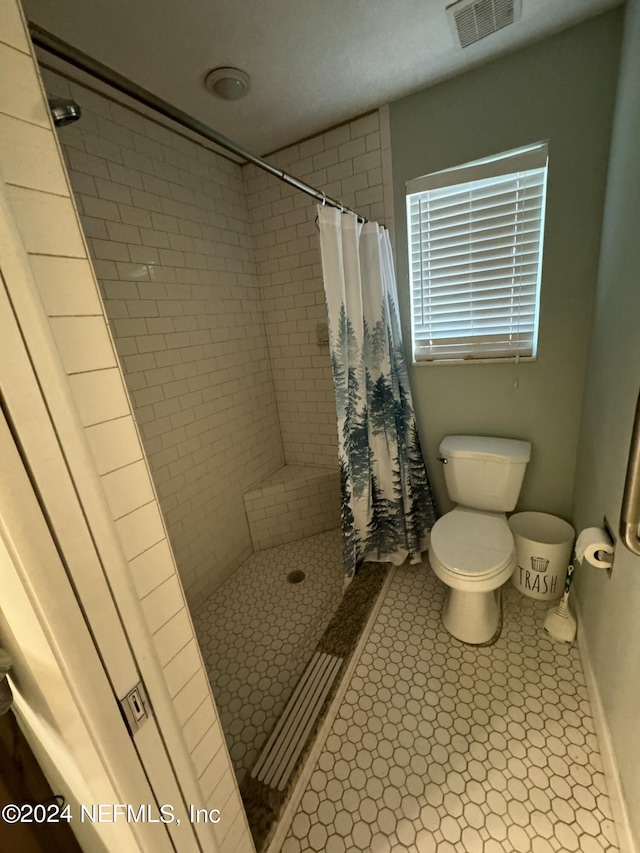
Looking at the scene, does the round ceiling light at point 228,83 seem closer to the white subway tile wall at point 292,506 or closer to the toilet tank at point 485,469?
the toilet tank at point 485,469

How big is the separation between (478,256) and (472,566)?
1.46 m

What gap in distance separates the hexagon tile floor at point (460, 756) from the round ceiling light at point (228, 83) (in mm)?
2499

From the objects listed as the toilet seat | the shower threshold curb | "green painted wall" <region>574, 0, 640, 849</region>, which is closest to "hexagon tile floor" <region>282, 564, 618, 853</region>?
the shower threshold curb

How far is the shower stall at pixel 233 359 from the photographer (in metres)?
1.46

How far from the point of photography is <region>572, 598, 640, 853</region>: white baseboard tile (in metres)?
0.91

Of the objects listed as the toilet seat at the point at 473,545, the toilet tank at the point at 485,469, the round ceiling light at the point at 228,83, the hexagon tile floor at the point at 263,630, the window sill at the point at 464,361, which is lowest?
the hexagon tile floor at the point at 263,630

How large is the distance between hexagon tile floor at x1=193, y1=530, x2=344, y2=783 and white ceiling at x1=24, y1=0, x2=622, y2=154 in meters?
2.47

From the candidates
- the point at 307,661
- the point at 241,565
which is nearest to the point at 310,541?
the point at 241,565

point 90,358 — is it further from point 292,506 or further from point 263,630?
point 292,506

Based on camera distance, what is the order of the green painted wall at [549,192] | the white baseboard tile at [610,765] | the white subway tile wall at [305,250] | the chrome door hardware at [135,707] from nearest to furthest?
the chrome door hardware at [135,707], the white baseboard tile at [610,765], the green painted wall at [549,192], the white subway tile wall at [305,250]

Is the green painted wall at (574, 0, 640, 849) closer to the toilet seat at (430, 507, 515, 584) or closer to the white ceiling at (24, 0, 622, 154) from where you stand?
the toilet seat at (430, 507, 515, 584)

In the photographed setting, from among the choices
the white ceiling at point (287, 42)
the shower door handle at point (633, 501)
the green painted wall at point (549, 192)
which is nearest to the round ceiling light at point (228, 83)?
the white ceiling at point (287, 42)

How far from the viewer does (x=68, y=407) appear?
0.45 m

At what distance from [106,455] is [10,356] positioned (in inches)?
7.4
